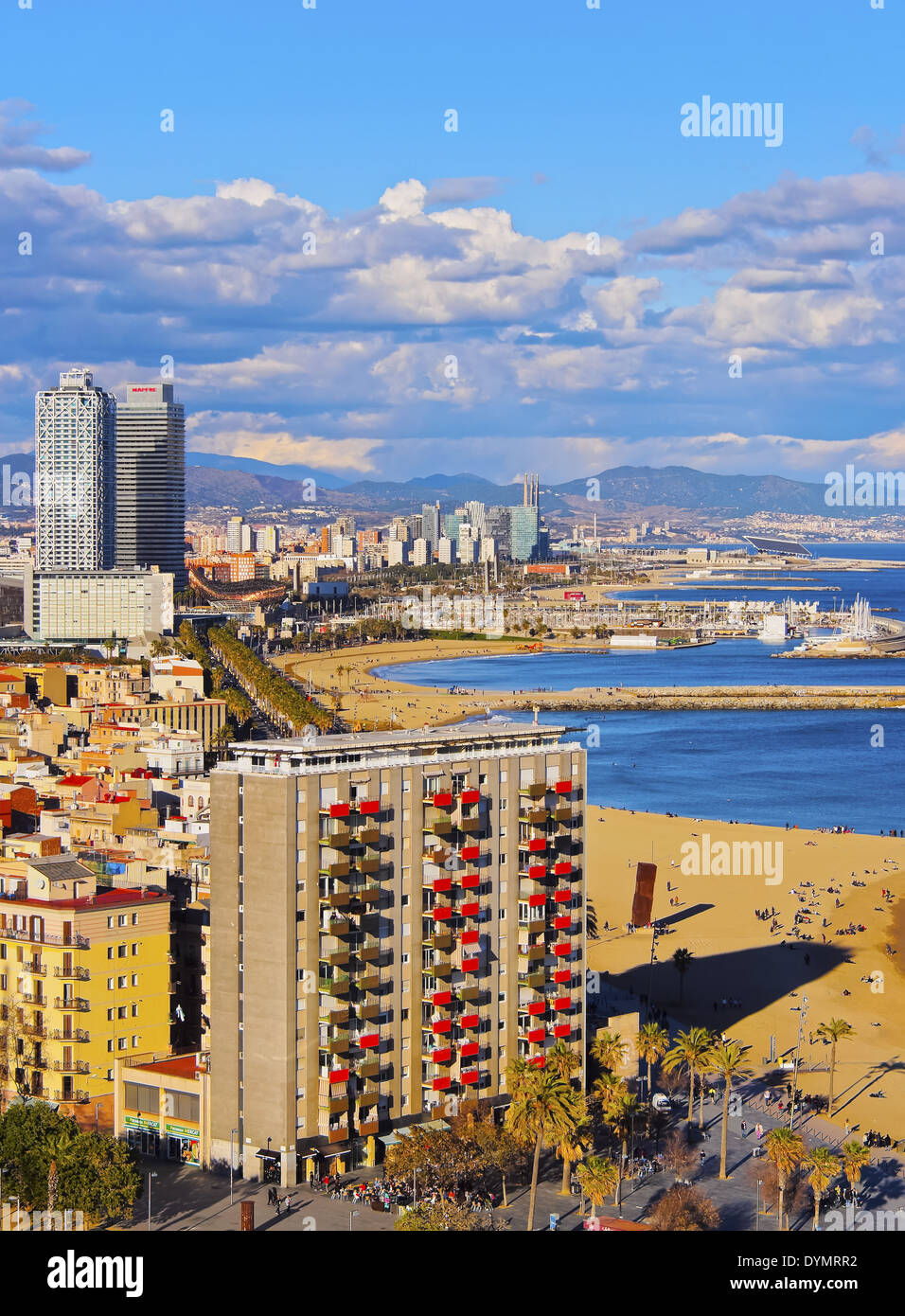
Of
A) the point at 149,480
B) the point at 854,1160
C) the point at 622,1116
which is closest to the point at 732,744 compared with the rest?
the point at 622,1116

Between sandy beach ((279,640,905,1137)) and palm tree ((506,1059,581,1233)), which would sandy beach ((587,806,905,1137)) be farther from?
palm tree ((506,1059,581,1233))

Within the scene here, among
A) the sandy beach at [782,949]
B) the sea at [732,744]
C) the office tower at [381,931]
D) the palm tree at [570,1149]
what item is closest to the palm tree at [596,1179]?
the palm tree at [570,1149]

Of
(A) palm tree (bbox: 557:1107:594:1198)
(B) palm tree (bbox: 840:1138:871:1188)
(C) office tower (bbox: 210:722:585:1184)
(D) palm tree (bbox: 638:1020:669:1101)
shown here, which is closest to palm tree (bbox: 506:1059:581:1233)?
(A) palm tree (bbox: 557:1107:594:1198)

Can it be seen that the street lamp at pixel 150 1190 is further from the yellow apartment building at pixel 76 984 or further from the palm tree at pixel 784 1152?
the palm tree at pixel 784 1152
